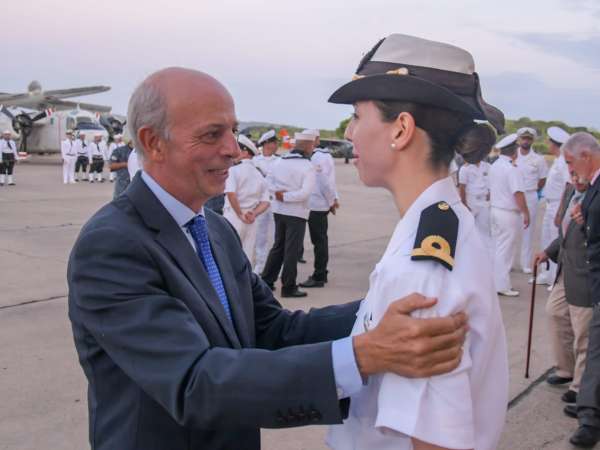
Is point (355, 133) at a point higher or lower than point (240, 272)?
higher

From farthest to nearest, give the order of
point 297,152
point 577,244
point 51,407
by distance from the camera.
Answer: point 297,152
point 577,244
point 51,407

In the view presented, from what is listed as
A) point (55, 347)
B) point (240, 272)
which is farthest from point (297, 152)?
point (240, 272)

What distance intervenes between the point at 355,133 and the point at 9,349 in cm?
453

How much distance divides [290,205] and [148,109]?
5.90 meters

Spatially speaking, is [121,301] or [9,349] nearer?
[121,301]

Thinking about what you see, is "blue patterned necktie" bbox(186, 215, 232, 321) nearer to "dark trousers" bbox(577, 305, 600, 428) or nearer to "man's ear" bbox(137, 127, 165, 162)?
"man's ear" bbox(137, 127, 165, 162)

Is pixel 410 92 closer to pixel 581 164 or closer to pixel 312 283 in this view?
pixel 581 164

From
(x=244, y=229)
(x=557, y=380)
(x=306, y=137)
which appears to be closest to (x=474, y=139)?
(x=557, y=380)

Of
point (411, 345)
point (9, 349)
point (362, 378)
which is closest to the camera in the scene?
point (411, 345)

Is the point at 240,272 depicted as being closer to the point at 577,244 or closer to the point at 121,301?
the point at 121,301

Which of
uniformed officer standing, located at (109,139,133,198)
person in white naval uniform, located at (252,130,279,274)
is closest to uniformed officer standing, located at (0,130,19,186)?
uniformed officer standing, located at (109,139,133,198)

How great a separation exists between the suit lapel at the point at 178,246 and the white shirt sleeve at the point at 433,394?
54cm

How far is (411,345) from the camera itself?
1221mm

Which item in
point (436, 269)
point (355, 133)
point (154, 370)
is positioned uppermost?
point (355, 133)
